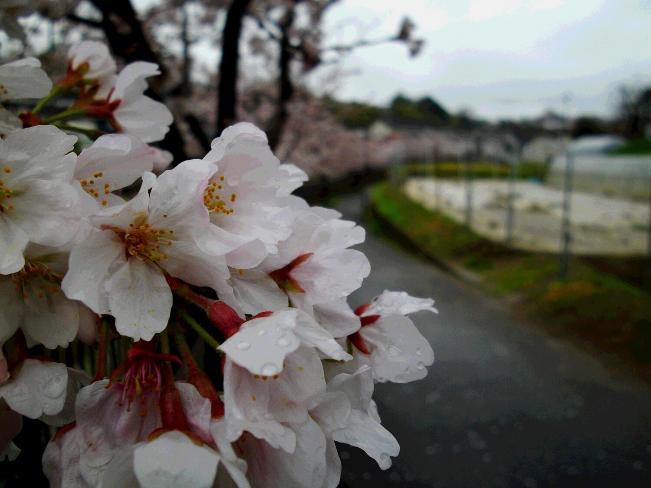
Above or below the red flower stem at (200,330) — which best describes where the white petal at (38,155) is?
above

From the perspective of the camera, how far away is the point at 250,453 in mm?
535

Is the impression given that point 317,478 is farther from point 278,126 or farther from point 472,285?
point 472,285

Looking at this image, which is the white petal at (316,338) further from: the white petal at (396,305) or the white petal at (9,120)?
the white petal at (9,120)

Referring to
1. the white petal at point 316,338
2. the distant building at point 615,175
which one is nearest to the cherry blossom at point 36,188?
the white petal at point 316,338

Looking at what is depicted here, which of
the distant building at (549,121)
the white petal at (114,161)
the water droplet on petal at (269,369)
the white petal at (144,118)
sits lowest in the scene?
the distant building at (549,121)

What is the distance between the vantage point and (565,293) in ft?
23.0

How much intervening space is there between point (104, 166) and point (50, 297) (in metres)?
0.15

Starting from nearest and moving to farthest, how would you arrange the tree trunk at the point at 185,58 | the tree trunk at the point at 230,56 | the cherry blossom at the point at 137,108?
the cherry blossom at the point at 137,108 < the tree trunk at the point at 230,56 < the tree trunk at the point at 185,58

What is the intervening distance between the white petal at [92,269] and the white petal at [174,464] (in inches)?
5.3

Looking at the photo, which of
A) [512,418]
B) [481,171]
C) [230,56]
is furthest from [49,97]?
[481,171]

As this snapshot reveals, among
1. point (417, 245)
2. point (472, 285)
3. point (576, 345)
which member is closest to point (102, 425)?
point (576, 345)

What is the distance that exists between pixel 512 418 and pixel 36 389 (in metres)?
4.57

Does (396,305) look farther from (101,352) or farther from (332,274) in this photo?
(101,352)

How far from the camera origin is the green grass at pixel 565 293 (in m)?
5.79
